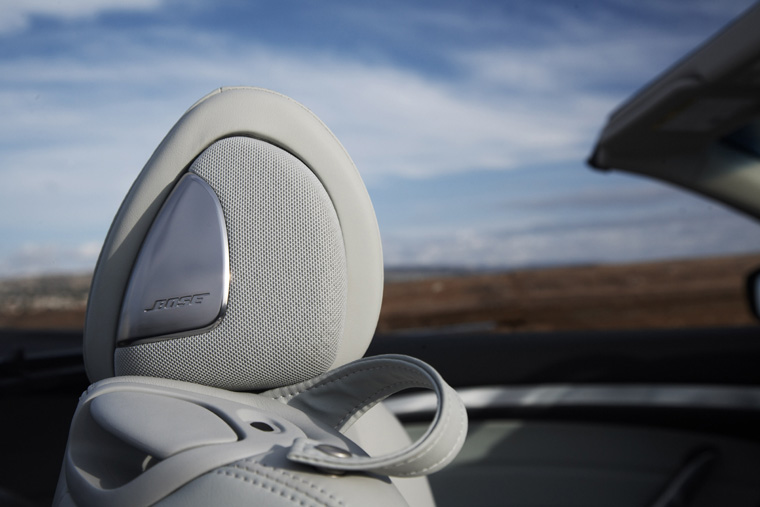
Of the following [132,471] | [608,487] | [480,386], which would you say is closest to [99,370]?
[132,471]

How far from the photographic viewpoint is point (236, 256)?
97cm

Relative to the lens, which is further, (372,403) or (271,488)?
(372,403)

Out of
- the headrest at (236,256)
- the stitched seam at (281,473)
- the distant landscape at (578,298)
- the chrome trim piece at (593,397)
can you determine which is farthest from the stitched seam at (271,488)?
the distant landscape at (578,298)

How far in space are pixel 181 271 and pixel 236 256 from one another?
0.09m

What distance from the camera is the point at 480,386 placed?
2457mm

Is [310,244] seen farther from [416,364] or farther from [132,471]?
[132,471]

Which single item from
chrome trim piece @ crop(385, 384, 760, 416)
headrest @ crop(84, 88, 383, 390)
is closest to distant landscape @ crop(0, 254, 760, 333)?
chrome trim piece @ crop(385, 384, 760, 416)

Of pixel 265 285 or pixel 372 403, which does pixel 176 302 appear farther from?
pixel 372 403

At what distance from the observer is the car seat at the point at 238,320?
807 millimetres

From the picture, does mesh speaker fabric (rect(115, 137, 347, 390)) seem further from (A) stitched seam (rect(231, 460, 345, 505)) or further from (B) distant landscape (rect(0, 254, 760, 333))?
(B) distant landscape (rect(0, 254, 760, 333))

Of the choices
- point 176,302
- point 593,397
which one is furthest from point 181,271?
point 593,397

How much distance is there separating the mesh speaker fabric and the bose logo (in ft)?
0.16

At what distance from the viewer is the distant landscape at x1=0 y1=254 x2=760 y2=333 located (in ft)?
10.00

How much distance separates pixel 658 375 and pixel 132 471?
2094 millimetres
